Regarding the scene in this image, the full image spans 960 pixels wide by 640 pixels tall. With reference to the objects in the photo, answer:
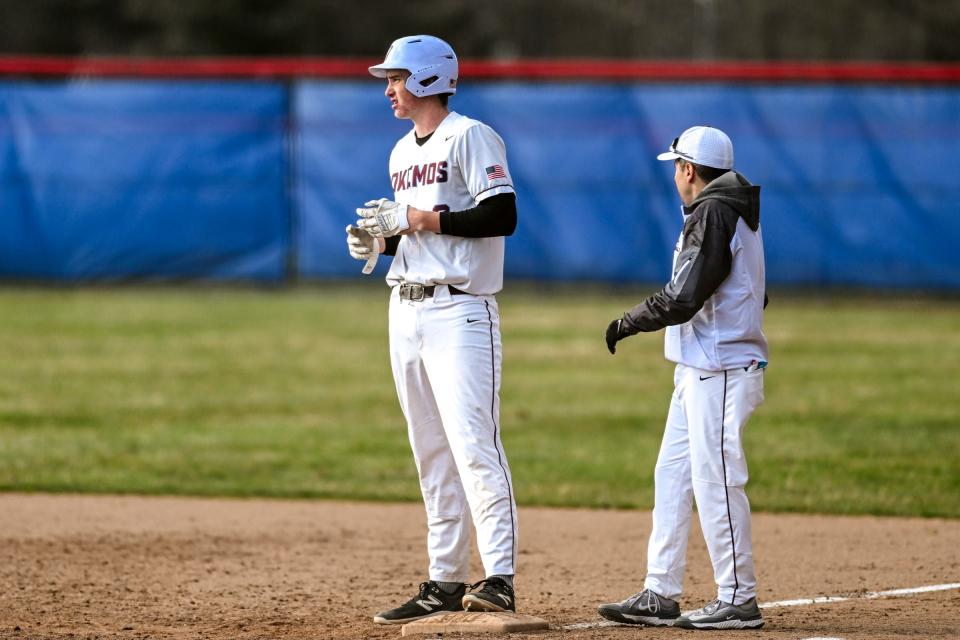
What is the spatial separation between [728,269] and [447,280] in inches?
39.4

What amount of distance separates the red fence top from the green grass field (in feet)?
8.78

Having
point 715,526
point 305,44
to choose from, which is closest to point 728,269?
point 715,526

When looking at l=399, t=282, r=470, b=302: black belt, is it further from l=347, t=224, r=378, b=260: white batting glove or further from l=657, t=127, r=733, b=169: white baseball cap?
l=657, t=127, r=733, b=169: white baseball cap

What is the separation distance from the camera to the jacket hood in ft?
16.8

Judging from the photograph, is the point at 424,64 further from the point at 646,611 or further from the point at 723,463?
the point at 646,611

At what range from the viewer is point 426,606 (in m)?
5.39

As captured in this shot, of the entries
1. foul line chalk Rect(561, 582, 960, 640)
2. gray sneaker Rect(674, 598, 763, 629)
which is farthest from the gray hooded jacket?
foul line chalk Rect(561, 582, 960, 640)

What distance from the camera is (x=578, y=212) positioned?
17484 mm

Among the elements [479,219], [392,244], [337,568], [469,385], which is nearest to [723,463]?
[469,385]

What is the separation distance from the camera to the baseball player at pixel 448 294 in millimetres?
5168

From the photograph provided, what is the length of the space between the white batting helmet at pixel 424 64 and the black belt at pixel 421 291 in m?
0.70

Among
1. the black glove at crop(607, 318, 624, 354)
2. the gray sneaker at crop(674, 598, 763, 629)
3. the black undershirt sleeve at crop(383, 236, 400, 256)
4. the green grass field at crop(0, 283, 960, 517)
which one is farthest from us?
the green grass field at crop(0, 283, 960, 517)

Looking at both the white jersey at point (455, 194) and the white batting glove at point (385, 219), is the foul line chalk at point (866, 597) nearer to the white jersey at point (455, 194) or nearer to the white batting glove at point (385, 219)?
the white jersey at point (455, 194)

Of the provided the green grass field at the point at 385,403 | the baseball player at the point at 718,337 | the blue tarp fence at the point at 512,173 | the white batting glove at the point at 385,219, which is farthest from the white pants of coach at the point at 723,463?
the blue tarp fence at the point at 512,173
